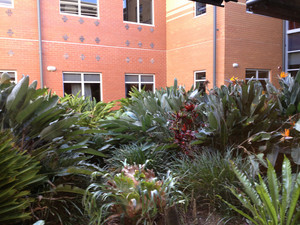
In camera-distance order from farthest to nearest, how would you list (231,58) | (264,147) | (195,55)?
1. (195,55)
2. (231,58)
3. (264,147)

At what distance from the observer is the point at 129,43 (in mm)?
12859

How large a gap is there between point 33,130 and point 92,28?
1034 cm

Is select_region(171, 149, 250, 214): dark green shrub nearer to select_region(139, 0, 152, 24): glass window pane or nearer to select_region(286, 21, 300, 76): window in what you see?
select_region(139, 0, 152, 24): glass window pane

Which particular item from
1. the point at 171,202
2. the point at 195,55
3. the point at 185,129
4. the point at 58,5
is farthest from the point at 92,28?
the point at 171,202

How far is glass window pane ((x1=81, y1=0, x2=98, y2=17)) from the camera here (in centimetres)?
1195

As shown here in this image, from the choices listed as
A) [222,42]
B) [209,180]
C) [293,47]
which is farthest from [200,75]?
[209,180]

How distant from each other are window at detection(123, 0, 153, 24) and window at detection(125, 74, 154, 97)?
2.74 metres

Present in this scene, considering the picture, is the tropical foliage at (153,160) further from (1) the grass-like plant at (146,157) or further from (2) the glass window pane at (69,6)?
(2) the glass window pane at (69,6)

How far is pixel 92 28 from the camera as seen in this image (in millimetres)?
11992

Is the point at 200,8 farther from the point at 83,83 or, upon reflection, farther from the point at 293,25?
the point at 83,83

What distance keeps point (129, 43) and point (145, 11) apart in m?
2.05

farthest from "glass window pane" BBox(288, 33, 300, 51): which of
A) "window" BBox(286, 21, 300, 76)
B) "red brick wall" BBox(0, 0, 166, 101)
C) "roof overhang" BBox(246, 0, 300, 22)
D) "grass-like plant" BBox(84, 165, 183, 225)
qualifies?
"grass-like plant" BBox(84, 165, 183, 225)

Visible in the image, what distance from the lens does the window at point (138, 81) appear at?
510 inches

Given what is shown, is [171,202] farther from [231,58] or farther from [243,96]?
[231,58]
